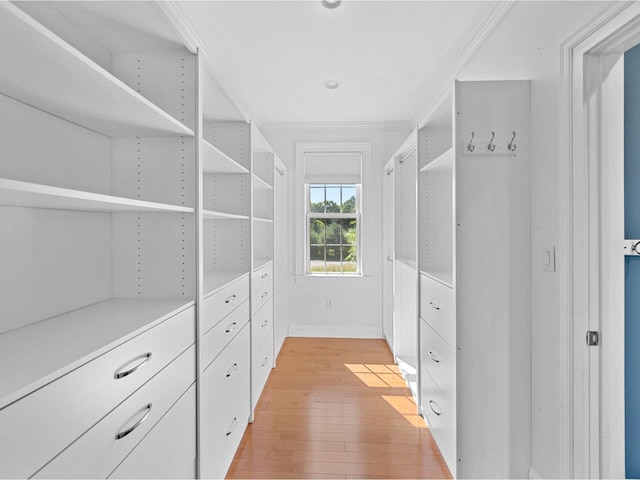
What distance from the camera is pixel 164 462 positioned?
130 centimetres

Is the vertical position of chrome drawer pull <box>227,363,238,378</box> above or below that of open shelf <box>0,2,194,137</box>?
below

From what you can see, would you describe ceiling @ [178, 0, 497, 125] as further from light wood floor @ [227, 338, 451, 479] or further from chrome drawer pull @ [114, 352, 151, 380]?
light wood floor @ [227, 338, 451, 479]

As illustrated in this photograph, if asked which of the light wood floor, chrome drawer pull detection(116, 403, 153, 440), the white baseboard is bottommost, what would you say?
the light wood floor

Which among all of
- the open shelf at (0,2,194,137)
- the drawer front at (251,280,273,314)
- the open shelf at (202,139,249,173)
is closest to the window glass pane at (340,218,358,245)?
the drawer front at (251,280,273,314)

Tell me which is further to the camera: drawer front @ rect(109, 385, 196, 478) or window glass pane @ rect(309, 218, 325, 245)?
window glass pane @ rect(309, 218, 325, 245)

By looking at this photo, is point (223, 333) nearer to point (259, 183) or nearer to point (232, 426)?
point (232, 426)

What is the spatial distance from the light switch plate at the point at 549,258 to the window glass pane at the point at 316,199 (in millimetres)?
3057

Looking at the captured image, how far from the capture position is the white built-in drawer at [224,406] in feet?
5.46

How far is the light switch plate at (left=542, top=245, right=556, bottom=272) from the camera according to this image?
1.57 metres

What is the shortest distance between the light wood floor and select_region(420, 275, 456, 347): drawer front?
29.5 inches

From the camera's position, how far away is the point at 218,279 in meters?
2.15

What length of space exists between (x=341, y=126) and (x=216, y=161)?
252 centimetres

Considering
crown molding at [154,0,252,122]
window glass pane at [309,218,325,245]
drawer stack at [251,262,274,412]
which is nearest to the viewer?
Result: crown molding at [154,0,252,122]

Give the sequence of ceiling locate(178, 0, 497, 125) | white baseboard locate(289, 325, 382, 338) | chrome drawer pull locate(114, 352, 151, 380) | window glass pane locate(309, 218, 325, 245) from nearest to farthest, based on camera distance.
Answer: chrome drawer pull locate(114, 352, 151, 380)
ceiling locate(178, 0, 497, 125)
white baseboard locate(289, 325, 382, 338)
window glass pane locate(309, 218, 325, 245)
